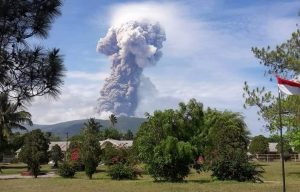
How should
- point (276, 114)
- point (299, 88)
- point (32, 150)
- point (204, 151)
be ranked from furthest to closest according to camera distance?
point (32, 150) < point (276, 114) < point (204, 151) < point (299, 88)

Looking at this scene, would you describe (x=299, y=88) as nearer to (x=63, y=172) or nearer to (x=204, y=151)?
(x=204, y=151)

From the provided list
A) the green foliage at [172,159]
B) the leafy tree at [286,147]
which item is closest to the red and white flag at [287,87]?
the green foliage at [172,159]

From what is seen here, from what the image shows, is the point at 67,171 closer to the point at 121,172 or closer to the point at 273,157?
the point at 121,172

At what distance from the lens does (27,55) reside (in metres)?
11.1

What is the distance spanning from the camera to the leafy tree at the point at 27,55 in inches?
429

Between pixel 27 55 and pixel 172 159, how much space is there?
23409 mm

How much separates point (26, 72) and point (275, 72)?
31186 mm

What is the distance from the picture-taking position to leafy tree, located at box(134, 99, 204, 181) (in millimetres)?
33750

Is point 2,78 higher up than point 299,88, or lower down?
lower down

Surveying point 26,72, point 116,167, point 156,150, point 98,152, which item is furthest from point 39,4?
point 98,152

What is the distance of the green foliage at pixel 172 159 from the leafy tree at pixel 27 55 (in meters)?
22.7

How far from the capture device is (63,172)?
1756 inches

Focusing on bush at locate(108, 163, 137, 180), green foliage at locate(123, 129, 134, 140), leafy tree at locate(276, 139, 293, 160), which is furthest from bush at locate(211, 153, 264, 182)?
green foliage at locate(123, 129, 134, 140)

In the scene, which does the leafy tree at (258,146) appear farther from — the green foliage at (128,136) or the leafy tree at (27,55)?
the leafy tree at (27,55)
